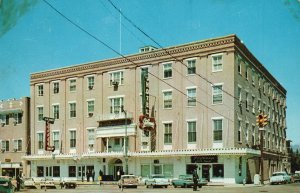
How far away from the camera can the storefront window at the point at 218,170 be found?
4047 centimetres

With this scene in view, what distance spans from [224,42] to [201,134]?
29.0ft

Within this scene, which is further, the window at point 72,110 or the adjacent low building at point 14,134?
the adjacent low building at point 14,134

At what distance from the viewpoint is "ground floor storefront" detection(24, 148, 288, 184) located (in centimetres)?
4006

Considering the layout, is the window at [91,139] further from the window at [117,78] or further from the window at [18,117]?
the window at [18,117]

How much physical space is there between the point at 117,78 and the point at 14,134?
56.5ft

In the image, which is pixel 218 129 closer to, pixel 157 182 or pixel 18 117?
pixel 157 182

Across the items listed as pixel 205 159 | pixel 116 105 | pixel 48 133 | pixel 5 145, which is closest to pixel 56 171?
pixel 48 133

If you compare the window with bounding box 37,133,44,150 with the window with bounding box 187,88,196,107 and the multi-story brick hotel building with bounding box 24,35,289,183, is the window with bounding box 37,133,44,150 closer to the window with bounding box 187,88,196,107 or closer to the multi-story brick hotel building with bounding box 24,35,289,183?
the multi-story brick hotel building with bounding box 24,35,289,183

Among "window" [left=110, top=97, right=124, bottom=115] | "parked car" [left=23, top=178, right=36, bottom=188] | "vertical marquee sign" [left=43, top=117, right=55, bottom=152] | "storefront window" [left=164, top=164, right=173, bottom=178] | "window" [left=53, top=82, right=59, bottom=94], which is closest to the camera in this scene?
"parked car" [left=23, top=178, right=36, bottom=188]

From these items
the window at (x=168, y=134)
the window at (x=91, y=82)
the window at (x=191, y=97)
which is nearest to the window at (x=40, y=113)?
the window at (x=91, y=82)

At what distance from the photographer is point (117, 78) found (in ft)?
159

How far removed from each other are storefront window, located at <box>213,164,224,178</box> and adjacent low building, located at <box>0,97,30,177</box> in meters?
25.7

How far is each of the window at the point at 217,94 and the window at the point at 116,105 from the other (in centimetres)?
1091

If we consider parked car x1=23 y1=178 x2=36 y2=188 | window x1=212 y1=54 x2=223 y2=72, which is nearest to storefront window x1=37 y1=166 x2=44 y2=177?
parked car x1=23 y1=178 x2=36 y2=188
